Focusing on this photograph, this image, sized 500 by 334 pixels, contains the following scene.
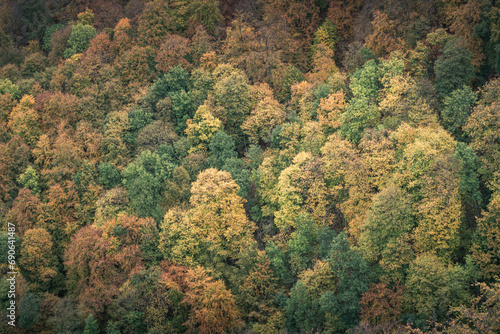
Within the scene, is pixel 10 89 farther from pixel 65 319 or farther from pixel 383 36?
pixel 383 36

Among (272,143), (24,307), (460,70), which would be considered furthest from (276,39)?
(24,307)

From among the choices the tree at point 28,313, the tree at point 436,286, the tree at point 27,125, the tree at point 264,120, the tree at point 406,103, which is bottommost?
the tree at point 28,313

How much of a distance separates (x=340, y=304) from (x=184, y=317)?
16475 millimetres

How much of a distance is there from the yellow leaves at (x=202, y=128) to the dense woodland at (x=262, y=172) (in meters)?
0.28

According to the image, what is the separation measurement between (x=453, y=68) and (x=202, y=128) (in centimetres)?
2770

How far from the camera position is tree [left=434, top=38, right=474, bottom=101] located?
55.2 metres

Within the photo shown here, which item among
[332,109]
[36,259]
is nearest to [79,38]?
[36,259]

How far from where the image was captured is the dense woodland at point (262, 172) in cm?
4872

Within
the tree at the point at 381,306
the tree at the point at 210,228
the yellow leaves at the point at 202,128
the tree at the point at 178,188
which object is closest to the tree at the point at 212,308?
the tree at the point at 210,228

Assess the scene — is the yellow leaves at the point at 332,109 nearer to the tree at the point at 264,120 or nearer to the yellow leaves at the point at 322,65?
the tree at the point at 264,120

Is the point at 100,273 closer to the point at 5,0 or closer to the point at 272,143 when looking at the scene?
the point at 272,143

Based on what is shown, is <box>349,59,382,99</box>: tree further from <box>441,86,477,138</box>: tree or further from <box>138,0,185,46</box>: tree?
<box>138,0,185,46</box>: tree

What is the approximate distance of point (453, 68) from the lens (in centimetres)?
5556

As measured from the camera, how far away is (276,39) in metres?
71.6
